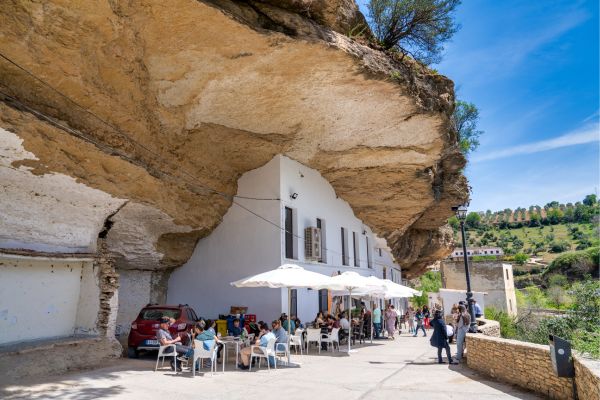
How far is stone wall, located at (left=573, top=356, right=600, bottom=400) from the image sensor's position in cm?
462

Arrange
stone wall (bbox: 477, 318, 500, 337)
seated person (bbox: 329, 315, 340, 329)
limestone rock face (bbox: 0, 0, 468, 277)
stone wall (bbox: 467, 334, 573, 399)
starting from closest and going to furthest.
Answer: stone wall (bbox: 467, 334, 573, 399)
limestone rock face (bbox: 0, 0, 468, 277)
stone wall (bbox: 477, 318, 500, 337)
seated person (bbox: 329, 315, 340, 329)

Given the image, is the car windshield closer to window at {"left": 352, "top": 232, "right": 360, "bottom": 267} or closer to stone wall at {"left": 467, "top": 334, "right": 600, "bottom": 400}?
stone wall at {"left": 467, "top": 334, "right": 600, "bottom": 400}

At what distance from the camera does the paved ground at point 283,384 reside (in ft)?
22.7

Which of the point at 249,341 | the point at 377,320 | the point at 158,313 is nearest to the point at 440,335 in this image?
the point at 249,341

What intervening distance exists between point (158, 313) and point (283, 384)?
4.86m

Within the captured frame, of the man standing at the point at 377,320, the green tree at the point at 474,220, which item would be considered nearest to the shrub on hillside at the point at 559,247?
the green tree at the point at 474,220

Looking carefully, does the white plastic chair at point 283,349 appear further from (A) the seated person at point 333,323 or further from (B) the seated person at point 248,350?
(A) the seated person at point 333,323

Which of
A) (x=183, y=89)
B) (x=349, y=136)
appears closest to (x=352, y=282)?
(x=349, y=136)

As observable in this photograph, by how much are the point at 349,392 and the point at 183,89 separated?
8.38 meters

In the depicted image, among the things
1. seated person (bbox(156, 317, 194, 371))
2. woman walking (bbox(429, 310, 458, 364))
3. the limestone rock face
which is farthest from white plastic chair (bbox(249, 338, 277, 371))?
the limestone rock face

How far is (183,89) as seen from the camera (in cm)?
1123

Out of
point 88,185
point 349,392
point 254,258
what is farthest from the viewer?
point 254,258

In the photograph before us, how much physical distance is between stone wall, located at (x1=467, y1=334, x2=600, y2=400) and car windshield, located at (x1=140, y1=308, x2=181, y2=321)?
758 centimetres

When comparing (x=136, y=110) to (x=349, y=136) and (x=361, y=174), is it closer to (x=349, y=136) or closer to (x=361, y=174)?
(x=349, y=136)
